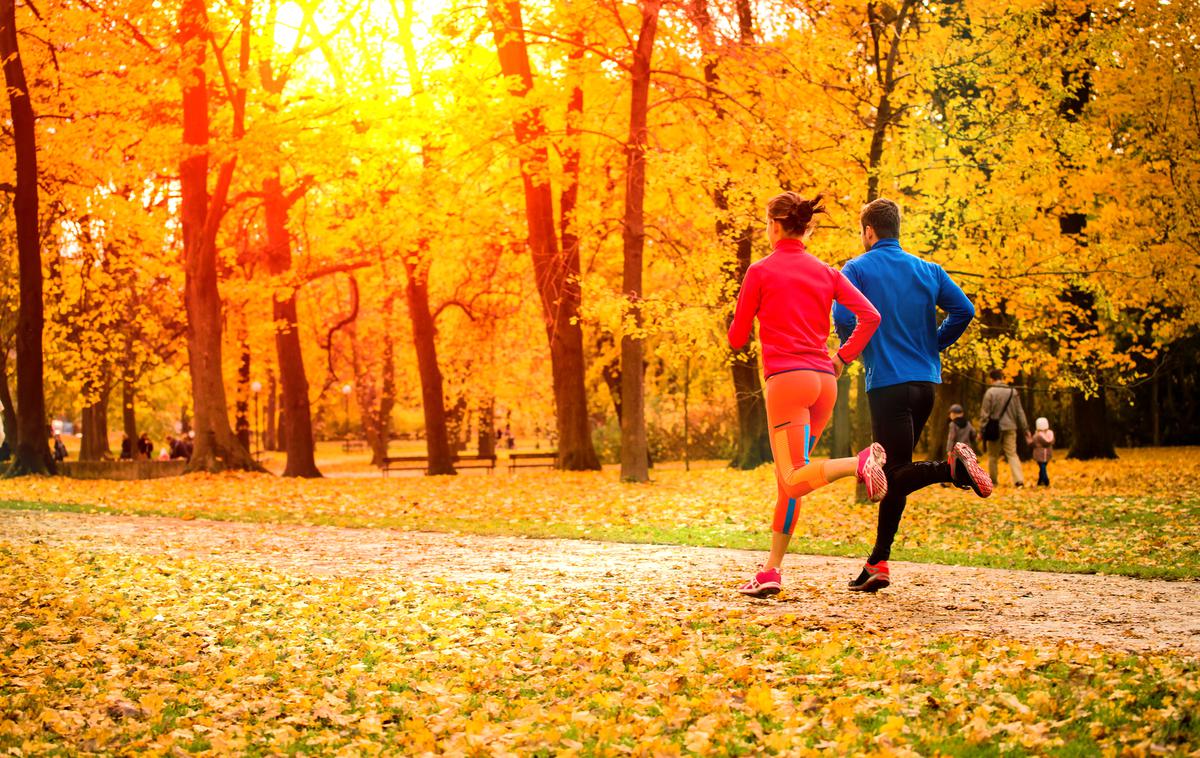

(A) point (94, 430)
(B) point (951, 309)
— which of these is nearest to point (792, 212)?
(B) point (951, 309)

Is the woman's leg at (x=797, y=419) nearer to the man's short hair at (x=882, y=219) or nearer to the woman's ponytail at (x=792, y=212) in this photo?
the woman's ponytail at (x=792, y=212)

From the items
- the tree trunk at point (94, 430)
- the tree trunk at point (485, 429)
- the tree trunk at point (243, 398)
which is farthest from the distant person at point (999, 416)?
the tree trunk at point (94, 430)

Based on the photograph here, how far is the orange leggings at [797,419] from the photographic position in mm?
6852

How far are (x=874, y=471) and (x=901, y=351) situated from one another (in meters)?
0.93

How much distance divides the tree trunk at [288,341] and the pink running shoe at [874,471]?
22.7m

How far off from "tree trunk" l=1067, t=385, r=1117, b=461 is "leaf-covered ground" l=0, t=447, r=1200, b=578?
3.44 metres

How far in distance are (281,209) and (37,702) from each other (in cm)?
2378

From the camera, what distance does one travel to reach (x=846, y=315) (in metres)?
7.11

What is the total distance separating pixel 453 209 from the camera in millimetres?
23578

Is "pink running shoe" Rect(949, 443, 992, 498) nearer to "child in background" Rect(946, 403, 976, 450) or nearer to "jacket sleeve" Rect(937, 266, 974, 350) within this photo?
"jacket sleeve" Rect(937, 266, 974, 350)

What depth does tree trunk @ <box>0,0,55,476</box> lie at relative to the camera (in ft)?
79.5

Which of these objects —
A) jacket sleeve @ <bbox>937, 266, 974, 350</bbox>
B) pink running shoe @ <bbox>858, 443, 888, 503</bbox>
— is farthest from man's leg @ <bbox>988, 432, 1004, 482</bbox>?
pink running shoe @ <bbox>858, 443, 888, 503</bbox>

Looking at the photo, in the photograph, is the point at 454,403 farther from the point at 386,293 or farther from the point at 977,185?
the point at 977,185

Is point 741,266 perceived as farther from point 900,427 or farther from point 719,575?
point 900,427
